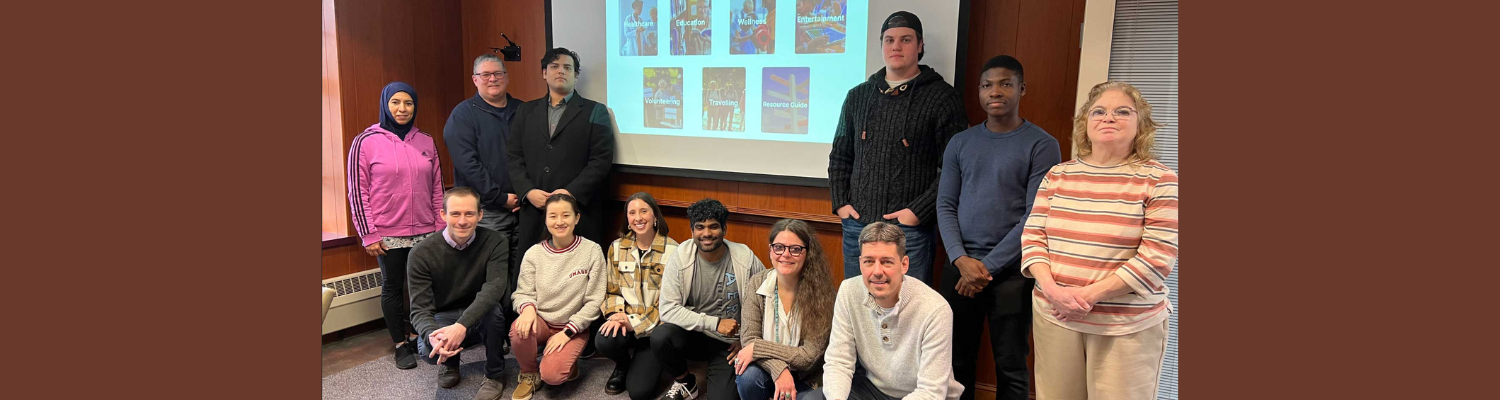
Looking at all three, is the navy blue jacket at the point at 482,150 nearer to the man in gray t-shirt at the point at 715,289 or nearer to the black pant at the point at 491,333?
the black pant at the point at 491,333

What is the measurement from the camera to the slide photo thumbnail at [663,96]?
121 inches

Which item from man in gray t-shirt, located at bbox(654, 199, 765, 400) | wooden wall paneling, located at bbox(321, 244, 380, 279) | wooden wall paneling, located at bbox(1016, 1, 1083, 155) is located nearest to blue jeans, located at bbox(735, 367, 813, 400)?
man in gray t-shirt, located at bbox(654, 199, 765, 400)

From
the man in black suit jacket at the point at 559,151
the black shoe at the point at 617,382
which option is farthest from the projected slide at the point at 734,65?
the black shoe at the point at 617,382

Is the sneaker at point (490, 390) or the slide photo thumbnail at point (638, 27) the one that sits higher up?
the slide photo thumbnail at point (638, 27)

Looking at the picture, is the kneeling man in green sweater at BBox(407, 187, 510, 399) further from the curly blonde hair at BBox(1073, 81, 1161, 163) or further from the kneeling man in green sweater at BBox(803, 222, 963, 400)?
the curly blonde hair at BBox(1073, 81, 1161, 163)

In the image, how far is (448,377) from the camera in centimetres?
279

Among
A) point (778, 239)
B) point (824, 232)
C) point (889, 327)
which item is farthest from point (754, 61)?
point (889, 327)

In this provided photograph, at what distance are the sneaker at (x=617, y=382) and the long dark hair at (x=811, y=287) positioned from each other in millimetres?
889

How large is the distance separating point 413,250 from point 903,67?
1971 mm

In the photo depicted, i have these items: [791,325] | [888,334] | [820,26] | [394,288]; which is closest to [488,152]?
[394,288]

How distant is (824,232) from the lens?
111 inches

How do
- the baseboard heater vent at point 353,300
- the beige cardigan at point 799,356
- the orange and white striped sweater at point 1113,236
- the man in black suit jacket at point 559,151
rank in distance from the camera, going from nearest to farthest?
the orange and white striped sweater at point 1113,236 → the beige cardigan at point 799,356 → the man in black suit jacket at point 559,151 → the baseboard heater vent at point 353,300

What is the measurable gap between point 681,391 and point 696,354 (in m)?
0.18

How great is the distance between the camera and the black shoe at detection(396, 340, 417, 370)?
298 centimetres
